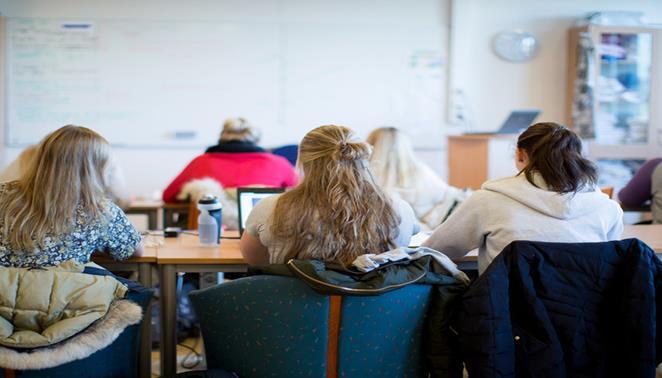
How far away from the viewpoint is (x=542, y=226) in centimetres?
212

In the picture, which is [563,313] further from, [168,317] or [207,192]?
[207,192]

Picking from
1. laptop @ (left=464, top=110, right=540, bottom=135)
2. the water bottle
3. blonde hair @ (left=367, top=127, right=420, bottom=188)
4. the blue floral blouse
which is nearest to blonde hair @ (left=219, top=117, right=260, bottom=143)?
blonde hair @ (left=367, top=127, right=420, bottom=188)

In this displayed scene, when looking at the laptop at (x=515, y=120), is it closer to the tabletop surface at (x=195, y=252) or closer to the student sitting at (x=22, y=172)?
the tabletop surface at (x=195, y=252)

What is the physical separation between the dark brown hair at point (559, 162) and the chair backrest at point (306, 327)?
22.6 inches

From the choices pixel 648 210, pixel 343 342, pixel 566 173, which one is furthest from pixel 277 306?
pixel 648 210

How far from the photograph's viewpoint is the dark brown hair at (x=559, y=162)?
84.1 inches

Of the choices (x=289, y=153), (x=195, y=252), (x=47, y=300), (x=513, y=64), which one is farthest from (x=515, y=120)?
(x=47, y=300)

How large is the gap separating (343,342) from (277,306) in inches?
7.8

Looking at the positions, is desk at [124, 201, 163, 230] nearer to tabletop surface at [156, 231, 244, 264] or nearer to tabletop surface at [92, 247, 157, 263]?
tabletop surface at [156, 231, 244, 264]

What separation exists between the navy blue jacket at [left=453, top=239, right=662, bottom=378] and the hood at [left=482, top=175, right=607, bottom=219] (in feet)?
0.70

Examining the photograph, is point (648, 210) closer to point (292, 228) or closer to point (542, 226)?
point (542, 226)

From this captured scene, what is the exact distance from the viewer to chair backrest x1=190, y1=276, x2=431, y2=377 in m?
1.81

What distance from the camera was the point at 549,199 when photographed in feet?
6.94

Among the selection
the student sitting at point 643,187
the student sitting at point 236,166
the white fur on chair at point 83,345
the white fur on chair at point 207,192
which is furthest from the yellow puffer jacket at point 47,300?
the student sitting at point 643,187
